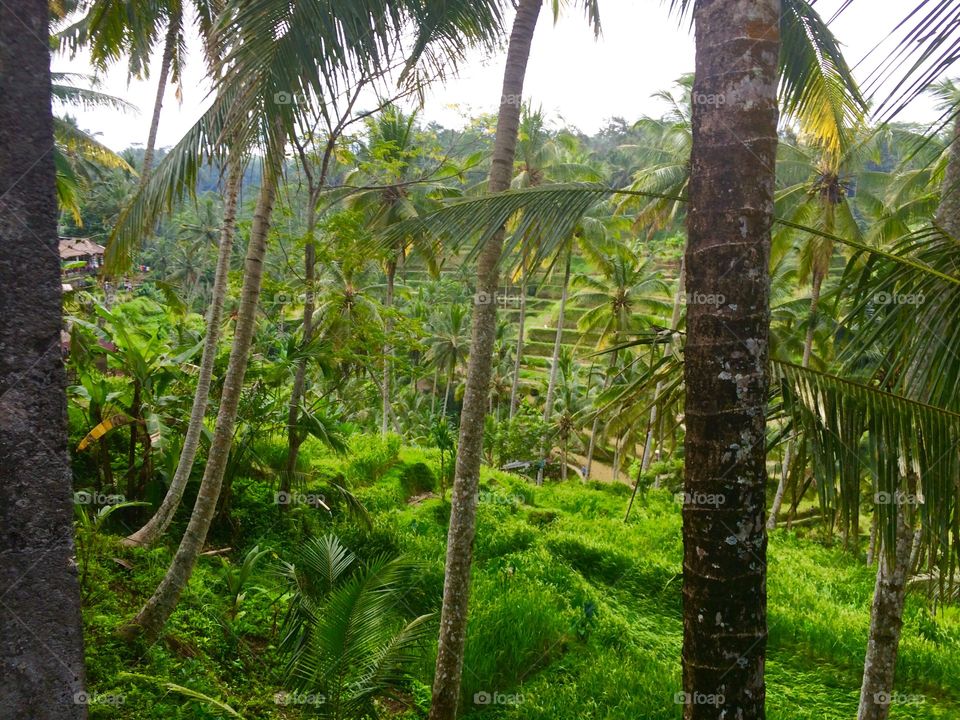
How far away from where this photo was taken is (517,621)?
6.99 meters

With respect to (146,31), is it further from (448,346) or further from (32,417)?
(448,346)

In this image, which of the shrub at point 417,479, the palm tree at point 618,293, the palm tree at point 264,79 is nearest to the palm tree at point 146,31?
the palm tree at point 264,79

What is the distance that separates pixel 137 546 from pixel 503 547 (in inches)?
219

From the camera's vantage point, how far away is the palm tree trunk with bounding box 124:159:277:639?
5.03 metres

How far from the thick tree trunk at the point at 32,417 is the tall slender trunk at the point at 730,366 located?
2.47 meters

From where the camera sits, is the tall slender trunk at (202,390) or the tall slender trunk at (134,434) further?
the tall slender trunk at (134,434)

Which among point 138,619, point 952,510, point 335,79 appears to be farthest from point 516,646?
point 335,79

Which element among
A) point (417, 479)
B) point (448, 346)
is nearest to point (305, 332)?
point (417, 479)

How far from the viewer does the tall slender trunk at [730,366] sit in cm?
215

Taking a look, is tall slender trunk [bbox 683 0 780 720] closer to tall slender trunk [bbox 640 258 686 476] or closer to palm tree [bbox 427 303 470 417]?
tall slender trunk [bbox 640 258 686 476]

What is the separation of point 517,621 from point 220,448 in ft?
12.1

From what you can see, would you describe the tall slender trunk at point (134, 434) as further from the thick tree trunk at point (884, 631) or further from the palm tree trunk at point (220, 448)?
the thick tree trunk at point (884, 631)

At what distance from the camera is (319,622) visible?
13.7 feet

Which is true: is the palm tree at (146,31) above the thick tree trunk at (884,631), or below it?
above
